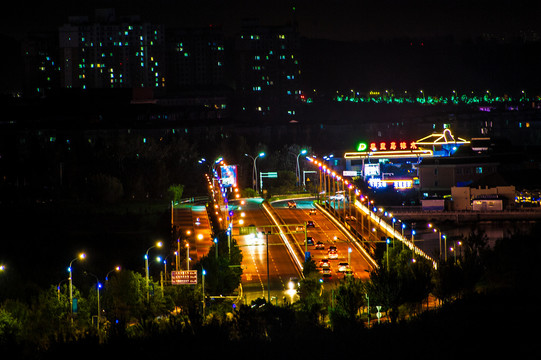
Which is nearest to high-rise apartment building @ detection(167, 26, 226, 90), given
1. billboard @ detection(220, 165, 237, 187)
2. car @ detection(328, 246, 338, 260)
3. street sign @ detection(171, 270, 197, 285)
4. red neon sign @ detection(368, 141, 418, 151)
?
red neon sign @ detection(368, 141, 418, 151)

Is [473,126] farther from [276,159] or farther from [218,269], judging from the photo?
[218,269]

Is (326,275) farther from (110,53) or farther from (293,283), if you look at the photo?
(110,53)

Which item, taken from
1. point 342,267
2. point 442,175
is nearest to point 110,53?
Answer: point 442,175

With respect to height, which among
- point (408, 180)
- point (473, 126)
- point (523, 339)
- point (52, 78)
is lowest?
point (523, 339)

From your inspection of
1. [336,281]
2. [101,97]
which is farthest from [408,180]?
[101,97]

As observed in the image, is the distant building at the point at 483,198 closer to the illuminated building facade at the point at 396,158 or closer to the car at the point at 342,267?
the illuminated building facade at the point at 396,158

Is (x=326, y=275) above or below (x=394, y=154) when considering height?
below
